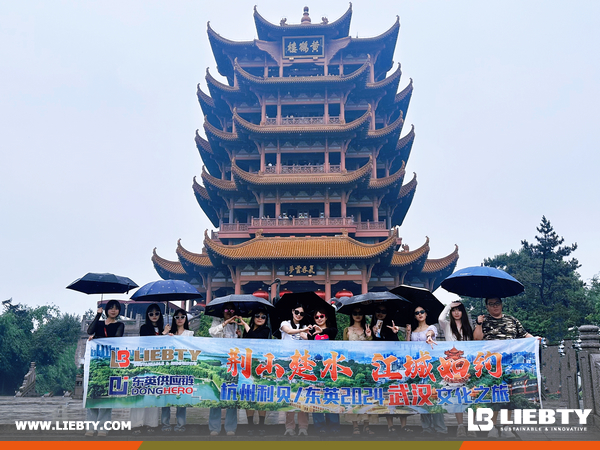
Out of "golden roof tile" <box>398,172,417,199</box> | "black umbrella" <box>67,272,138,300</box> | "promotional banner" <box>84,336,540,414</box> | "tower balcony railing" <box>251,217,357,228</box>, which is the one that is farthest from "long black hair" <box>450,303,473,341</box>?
"golden roof tile" <box>398,172,417,199</box>

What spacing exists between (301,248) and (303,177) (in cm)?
407

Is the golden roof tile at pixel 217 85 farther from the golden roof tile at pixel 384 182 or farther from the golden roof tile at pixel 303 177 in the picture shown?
the golden roof tile at pixel 384 182

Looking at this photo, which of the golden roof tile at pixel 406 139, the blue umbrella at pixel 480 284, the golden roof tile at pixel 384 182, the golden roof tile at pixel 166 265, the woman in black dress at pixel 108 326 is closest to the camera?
the woman in black dress at pixel 108 326

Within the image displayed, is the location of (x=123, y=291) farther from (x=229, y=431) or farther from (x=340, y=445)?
(x=340, y=445)

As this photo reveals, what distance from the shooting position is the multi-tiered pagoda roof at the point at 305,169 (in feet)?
70.0

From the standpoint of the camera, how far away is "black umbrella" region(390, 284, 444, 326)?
6.70 meters

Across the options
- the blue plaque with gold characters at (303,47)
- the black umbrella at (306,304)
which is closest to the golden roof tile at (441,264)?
the blue plaque with gold characters at (303,47)

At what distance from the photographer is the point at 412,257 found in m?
21.9

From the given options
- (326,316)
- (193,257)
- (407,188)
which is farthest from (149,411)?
(407,188)

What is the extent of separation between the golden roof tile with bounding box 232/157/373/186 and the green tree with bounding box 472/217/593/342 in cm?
1065

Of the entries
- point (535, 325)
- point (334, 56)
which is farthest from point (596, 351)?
point (334, 56)

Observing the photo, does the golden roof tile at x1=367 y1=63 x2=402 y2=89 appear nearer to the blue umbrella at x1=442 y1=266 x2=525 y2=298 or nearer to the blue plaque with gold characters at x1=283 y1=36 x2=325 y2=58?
the blue plaque with gold characters at x1=283 y1=36 x2=325 y2=58

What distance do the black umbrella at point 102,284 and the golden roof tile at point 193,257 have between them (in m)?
13.9

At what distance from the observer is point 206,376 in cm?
600
